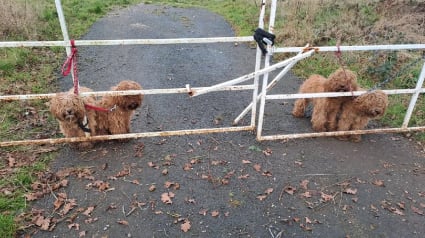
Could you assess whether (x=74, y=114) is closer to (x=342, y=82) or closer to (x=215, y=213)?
(x=215, y=213)

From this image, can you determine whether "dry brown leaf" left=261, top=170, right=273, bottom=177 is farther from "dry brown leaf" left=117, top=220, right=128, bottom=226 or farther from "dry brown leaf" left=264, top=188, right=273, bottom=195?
"dry brown leaf" left=117, top=220, right=128, bottom=226

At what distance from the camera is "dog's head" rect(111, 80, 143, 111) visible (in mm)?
4824

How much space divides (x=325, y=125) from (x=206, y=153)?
7.26 feet

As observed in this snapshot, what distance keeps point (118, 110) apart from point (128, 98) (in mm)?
283

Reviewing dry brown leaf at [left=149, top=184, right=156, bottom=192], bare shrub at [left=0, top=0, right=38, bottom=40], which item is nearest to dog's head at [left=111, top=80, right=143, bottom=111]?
dry brown leaf at [left=149, top=184, right=156, bottom=192]

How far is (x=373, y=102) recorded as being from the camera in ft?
16.4

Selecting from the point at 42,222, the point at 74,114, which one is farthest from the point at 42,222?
the point at 74,114

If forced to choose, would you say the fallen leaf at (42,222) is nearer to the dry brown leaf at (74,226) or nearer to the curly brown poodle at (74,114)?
the dry brown leaf at (74,226)

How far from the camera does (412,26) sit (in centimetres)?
918

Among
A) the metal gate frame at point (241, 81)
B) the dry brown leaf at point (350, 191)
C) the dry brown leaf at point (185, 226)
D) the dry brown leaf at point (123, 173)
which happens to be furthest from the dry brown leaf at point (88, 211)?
the dry brown leaf at point (350, 191)

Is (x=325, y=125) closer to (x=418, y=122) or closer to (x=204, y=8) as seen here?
(x=418, y=122)

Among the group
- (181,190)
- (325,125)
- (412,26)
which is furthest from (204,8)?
(181,190)

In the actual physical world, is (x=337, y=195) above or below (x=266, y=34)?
below

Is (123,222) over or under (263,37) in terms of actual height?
under
